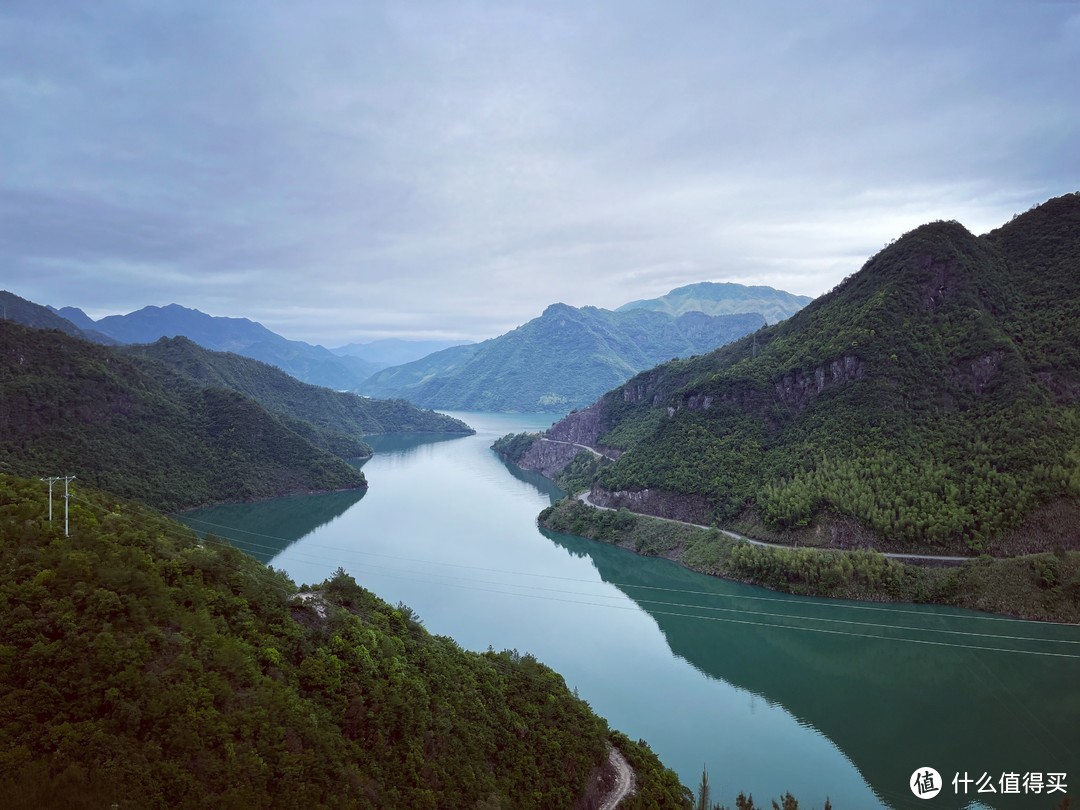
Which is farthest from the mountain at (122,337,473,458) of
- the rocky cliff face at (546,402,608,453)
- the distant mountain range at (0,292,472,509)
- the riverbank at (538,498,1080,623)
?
the riverbank at (538,498,1080,623)

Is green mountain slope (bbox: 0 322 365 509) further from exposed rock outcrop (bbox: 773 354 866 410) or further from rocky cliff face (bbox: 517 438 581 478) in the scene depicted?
exposed rock outcrop (bbox: 773 354 866 410)

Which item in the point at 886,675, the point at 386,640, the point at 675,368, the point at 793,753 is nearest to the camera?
the point at 386,640

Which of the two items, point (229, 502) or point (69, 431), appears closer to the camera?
point (69, 431)

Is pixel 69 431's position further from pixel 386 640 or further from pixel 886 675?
pixel 886 675

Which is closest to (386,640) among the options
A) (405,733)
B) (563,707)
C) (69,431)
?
(405,733)

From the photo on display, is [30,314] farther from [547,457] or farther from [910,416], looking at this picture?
[910,416]
